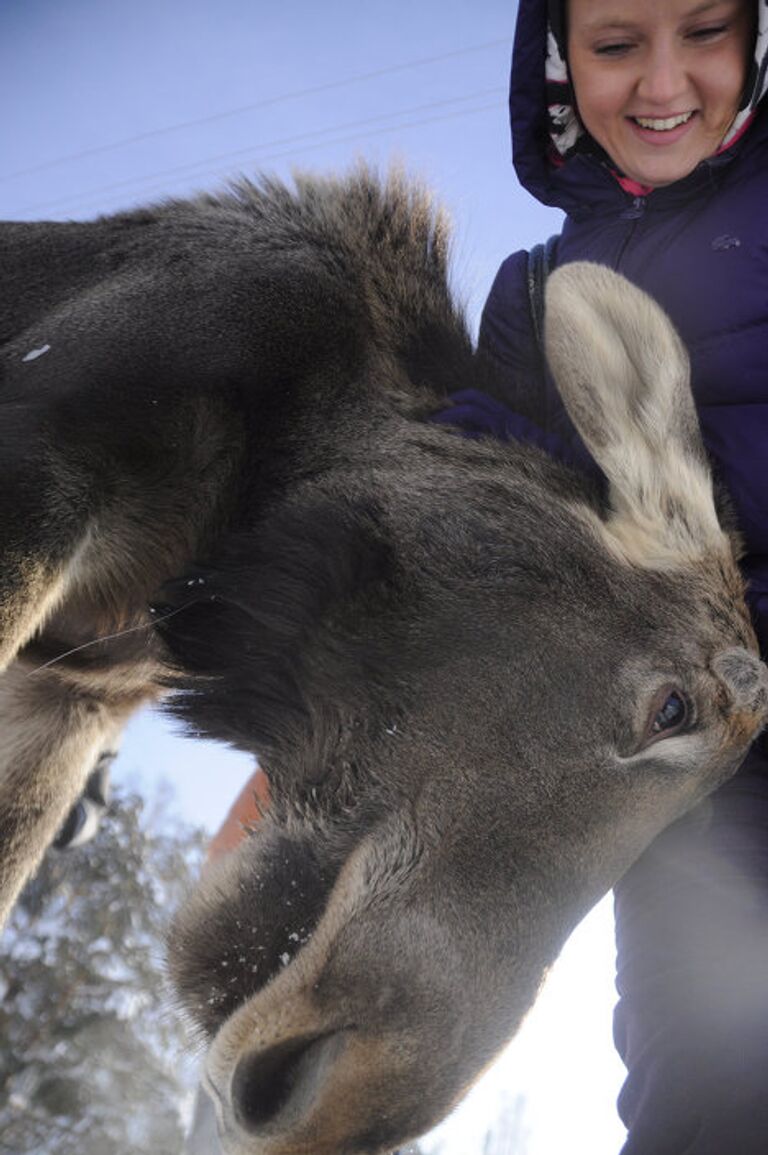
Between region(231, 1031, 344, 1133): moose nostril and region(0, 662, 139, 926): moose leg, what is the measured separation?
1584 mm

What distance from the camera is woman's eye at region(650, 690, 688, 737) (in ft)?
8.60

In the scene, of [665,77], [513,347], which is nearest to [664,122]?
[665,77]

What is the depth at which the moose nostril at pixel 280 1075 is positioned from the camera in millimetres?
2143

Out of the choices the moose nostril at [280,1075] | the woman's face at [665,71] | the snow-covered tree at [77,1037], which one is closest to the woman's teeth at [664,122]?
the woman's face at [665,71]

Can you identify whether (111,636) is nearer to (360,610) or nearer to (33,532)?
(33,532)

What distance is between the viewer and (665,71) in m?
2.97

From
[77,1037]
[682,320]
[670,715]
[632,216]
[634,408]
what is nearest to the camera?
[670,715]

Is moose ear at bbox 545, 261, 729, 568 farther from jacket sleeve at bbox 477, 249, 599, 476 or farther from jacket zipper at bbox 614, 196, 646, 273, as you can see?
jacket zipper at bbox 614, 196, 646, 273

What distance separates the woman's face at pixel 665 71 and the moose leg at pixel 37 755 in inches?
91.2

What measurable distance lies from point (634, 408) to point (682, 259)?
18.0 inches

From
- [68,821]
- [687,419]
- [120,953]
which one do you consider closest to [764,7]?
[687,419]

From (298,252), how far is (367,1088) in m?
2.24

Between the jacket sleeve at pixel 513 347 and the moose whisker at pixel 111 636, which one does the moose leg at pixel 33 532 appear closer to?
the moose whisker at pixel 111 636

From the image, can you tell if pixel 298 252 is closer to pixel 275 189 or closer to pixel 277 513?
pixel 275 189
